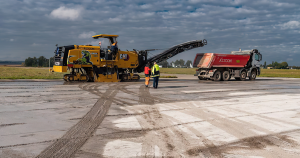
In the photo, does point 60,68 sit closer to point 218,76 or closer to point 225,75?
point 218,76

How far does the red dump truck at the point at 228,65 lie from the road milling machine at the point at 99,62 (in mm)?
5583

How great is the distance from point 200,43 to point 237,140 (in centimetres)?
1766

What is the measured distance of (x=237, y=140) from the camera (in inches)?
221

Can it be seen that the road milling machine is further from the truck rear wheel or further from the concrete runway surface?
the concrete runway surface

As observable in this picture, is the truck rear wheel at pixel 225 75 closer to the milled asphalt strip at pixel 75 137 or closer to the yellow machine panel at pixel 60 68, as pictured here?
the yellow machine panel at pixel 60 68

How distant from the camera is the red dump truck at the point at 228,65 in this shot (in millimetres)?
23641

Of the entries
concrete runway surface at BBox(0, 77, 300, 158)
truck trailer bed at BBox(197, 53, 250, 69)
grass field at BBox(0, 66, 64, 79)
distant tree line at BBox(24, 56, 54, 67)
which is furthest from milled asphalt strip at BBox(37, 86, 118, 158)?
distant tree line at BBox(24, 56, 54, 67)

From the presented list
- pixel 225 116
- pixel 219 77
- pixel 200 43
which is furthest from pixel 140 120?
pixel 219 77

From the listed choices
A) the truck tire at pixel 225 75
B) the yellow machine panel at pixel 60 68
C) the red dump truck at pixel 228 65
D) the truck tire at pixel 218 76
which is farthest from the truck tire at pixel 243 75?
the yellow machine panel at pixel 60 68

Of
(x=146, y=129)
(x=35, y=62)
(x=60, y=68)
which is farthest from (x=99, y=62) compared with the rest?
(x=35, y=62)

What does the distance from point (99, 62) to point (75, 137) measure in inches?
542

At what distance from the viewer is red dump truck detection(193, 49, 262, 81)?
23.6 m

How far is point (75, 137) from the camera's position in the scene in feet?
18.3

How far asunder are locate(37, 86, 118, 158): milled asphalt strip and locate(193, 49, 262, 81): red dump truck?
1672 centimetres
